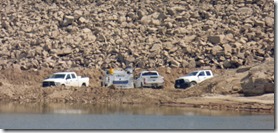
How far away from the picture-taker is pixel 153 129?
85.5ft

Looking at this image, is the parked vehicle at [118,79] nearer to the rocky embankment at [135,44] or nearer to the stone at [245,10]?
the rocky embankment at [135,44]

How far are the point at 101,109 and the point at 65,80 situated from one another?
885cm

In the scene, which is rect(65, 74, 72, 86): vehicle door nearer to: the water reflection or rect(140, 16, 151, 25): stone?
the water reflection

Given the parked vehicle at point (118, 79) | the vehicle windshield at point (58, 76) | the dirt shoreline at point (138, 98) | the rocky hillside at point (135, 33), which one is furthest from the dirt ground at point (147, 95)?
the rocky hillside at point (135, 33)

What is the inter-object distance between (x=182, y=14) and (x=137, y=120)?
1184 inches

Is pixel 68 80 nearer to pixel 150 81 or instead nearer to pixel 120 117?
pixel 150 81

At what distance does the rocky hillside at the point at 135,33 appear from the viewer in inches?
2062

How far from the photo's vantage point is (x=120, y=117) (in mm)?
32062

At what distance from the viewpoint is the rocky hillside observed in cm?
5238

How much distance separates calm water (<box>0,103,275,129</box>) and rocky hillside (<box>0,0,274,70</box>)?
13068mm

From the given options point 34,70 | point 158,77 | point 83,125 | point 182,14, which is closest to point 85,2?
point 182,14

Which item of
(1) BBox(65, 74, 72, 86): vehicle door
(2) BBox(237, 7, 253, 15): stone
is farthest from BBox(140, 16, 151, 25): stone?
(1) BBox(65, 74, 72, 86): vehicle door

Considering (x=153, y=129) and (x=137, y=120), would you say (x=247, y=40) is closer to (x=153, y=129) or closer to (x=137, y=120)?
(x=137, y=120)

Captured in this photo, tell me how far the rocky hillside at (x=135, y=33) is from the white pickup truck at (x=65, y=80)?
5506mm
